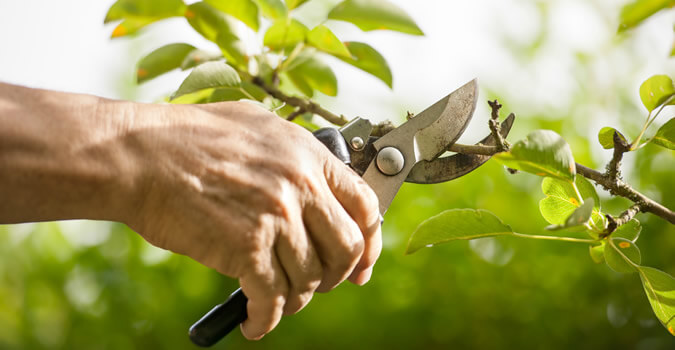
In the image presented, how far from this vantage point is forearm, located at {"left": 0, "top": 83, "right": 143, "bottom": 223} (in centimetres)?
50

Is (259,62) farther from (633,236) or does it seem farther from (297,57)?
(633,236)

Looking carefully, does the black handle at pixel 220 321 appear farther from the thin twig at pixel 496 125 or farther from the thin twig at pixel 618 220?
the thin twig at pixel 618 220

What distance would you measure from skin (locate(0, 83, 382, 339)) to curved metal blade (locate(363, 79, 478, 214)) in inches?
4.2

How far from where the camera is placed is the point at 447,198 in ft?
5.30

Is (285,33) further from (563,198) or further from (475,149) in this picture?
(563,198)

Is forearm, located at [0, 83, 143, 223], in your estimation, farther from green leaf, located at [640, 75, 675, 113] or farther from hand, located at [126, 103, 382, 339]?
green leaf, located at [640, 75, 675, 113]

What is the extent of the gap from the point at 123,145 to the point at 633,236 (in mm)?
556

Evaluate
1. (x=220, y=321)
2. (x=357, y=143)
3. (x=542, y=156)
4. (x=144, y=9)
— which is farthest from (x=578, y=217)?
(x=144, y=9)

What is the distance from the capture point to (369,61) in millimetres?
801

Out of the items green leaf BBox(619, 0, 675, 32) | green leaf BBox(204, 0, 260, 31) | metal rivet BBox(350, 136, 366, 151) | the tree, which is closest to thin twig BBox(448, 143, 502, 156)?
the tree

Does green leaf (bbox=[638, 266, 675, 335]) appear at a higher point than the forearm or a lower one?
lower

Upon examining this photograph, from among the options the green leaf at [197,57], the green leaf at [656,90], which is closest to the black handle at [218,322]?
the green leaf at [197,57]

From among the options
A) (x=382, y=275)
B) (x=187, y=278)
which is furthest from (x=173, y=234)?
(x=187, y=278)

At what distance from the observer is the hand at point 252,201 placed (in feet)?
1.74
